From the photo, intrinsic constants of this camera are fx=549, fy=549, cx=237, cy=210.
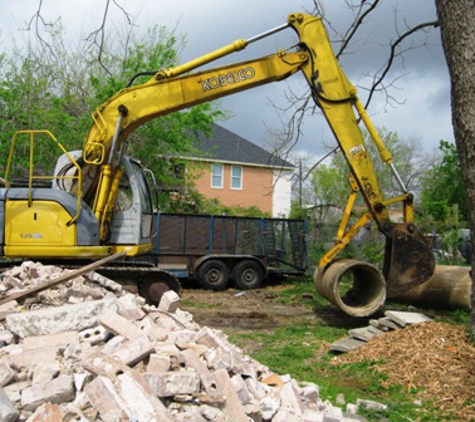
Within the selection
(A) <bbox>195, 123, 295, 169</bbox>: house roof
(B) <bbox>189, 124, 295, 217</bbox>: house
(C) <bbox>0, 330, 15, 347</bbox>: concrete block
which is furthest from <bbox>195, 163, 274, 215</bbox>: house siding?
(C) <bbox>0, 330, 15, 347</bbox>: concrete block

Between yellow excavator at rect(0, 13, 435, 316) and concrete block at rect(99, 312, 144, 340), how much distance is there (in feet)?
10.3

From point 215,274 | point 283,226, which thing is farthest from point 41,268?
point 283,226

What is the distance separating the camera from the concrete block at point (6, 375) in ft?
12.5

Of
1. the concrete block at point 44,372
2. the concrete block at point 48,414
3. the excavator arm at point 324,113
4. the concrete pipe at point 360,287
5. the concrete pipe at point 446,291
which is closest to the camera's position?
the concrete block at point 48,414

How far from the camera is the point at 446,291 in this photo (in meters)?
11.0

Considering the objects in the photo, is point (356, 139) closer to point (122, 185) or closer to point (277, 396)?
point (122, 185)

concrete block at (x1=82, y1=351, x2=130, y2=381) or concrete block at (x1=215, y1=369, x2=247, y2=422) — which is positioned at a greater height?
concrete block at (x1=82, y1=351, x2=130, y2=381)

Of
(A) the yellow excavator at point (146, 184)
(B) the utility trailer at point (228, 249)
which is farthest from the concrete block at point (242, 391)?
(B) the utility trailer at point (228, 249)

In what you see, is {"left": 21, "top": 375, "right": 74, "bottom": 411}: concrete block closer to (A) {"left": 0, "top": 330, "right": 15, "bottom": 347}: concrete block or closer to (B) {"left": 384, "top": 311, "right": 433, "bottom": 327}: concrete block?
(A) {"left": 0, "top": 330, "right": 15, "bottom": 347}: concrete block

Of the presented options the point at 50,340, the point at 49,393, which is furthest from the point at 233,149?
the point at 49,393

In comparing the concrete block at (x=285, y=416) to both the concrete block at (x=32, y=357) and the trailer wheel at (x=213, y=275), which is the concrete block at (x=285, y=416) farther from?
the trailer wheel at (x=213, y=275)

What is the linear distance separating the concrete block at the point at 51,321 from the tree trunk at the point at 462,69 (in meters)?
3.79

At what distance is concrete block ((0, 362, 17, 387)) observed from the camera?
3824mm

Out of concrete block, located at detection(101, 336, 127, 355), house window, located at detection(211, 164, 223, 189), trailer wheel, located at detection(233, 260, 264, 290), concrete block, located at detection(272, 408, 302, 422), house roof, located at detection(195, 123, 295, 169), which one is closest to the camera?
concrete block, located at detection(272, 408, 302, 422)
